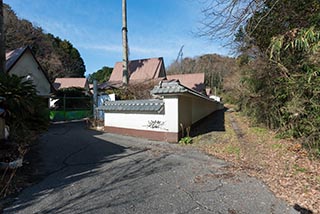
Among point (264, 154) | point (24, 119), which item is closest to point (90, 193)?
point (24, 119)

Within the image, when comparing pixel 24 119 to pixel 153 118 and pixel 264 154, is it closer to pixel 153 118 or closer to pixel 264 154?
pixel 153 118

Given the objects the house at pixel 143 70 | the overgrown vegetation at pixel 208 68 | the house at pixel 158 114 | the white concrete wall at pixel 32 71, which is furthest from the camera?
the overgrown vegetation at pixel 208 68

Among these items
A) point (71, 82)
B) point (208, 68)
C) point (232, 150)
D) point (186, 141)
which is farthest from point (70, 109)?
point (208, 68)

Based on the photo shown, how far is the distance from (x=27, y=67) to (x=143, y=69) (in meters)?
11.0

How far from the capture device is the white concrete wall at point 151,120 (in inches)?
292

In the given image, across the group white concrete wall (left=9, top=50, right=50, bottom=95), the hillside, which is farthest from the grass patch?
the hillside

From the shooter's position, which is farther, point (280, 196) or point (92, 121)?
point (92, 121)

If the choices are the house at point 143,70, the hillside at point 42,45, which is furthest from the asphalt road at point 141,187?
Result: the hillside at point 42,45

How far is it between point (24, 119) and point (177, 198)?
475cm

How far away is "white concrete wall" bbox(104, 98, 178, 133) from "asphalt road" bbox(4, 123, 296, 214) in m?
1.79

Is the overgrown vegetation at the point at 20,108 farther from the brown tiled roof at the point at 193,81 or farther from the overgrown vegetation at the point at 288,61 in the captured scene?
the brown tiled roof at the point at 193,81

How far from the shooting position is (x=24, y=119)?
5578 millimetres

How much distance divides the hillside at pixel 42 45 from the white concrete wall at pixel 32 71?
264 inches

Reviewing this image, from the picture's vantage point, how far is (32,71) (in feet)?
52.0
